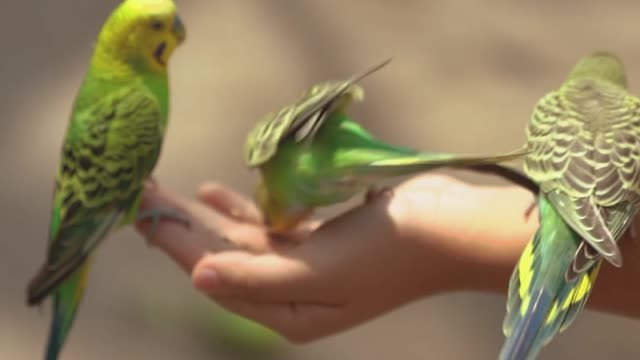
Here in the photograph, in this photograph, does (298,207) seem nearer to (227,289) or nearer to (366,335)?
(227,289)

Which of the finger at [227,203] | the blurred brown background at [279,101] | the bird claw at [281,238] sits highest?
the bird claw at [281,238]

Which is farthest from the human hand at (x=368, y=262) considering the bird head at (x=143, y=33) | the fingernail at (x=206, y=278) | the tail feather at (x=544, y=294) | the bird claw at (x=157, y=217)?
the bird head at (x=143, y=33)

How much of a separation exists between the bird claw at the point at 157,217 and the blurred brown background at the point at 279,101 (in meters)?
0.58

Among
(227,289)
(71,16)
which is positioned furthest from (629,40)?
(227,289)

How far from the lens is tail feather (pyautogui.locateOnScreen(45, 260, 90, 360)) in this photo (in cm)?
187

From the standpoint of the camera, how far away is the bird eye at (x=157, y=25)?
1930 mm

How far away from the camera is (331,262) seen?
1.76m

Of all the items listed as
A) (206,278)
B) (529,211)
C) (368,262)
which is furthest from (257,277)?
(529,211)

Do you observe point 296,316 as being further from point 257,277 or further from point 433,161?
point 433,161

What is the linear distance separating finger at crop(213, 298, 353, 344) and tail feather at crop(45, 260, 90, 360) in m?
0.28

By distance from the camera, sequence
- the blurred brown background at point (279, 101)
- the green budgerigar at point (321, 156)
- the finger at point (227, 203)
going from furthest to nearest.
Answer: the blurred brown background at point (279, 101) < the finger at point (227, 203) < the green budgerigar at point (321, 156)

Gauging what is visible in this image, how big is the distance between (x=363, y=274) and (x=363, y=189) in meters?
0.14

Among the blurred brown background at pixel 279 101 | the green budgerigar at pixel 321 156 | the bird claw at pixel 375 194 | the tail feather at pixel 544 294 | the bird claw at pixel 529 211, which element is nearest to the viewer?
the tail feather at pixel 544 294

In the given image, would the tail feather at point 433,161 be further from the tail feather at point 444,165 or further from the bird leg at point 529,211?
the bird leg at point 529,211
